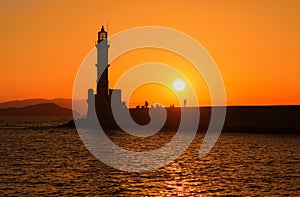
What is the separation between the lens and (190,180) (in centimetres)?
3073

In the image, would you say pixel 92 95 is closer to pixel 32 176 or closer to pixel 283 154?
pixel 283 154

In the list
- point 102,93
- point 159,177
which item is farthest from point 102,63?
point 159,177

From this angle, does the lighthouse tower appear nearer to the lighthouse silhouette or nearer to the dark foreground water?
the lighthouse silhouette

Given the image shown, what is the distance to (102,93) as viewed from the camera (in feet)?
352

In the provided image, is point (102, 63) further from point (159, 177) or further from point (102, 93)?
point (159, 177)

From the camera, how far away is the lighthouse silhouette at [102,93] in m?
106

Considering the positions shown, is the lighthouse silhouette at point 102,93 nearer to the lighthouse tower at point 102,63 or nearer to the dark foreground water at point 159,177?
the lighthouse tower at point 102,63

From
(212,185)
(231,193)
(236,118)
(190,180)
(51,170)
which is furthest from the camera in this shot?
(236,118)

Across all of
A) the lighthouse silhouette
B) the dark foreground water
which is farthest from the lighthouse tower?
the dark foreground water

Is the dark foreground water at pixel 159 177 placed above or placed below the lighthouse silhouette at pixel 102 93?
below

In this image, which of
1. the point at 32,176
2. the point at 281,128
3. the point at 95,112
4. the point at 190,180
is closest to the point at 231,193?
the point at 190,180

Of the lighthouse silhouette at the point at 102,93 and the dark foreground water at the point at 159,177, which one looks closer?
the dark foreground water at the point at 159,177

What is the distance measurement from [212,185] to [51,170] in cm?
1243

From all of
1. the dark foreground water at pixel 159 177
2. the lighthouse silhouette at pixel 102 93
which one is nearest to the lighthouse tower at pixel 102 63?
the lighthouse silhouette at pixel 102 93
